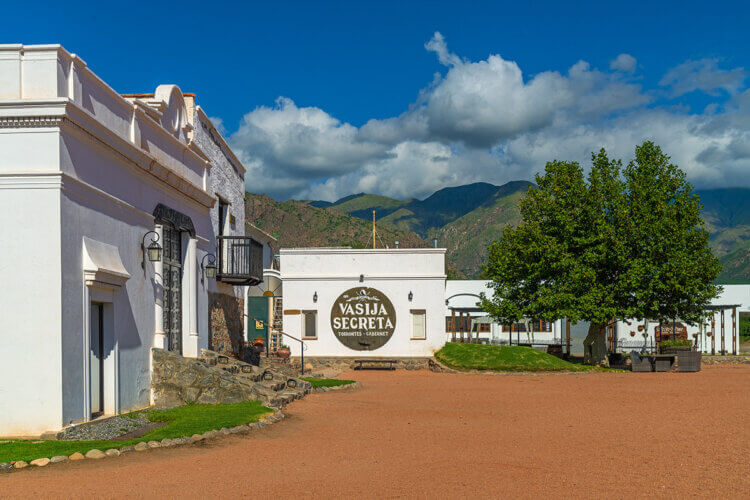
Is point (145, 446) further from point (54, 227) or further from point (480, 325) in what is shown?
point (480, 325)

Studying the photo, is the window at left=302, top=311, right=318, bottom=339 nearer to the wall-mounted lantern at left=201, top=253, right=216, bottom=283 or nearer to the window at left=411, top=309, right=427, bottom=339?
the window at left=411, top=309, right=427, bottom=339

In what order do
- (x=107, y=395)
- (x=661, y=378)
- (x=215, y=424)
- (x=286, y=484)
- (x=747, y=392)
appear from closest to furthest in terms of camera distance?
(x=286, y=484)
(x=215, y=424)
(x=107, y=395)
(x=747, y=392)
(x=661, y=378)

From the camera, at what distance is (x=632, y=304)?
27.1 meters

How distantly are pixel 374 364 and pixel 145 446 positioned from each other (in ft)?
61.3

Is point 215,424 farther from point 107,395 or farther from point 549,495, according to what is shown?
point 549,495

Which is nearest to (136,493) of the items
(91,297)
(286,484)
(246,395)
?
(286,484)

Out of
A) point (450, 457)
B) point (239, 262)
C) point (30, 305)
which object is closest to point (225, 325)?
point (239, 262)

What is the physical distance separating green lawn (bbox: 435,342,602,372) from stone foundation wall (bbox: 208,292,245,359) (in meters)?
8.76

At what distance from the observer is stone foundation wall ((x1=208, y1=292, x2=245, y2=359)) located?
738 inches

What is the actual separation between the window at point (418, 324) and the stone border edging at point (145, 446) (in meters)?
16.6

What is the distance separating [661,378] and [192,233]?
16.1m

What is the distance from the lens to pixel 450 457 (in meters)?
9.22

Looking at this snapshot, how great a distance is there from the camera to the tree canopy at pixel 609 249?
1044 inches

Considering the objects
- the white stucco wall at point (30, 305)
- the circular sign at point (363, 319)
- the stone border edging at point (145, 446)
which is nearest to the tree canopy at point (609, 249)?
the circular sign at point (363, 319)
